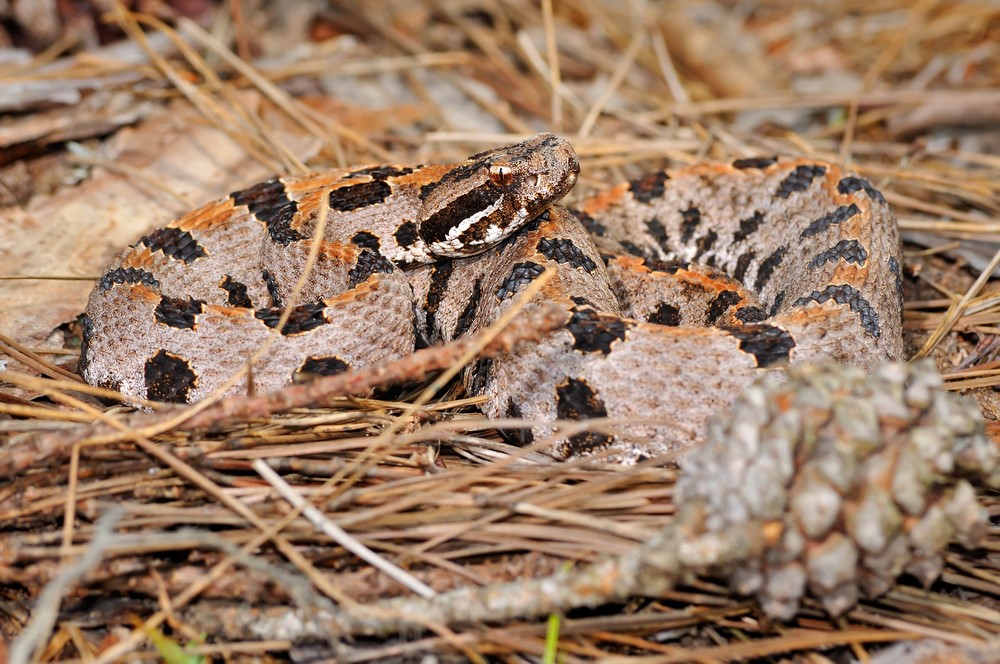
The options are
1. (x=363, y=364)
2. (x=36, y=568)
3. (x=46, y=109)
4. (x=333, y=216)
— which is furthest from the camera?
(x=46, y=109)

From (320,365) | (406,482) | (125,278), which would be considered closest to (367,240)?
(320,365)

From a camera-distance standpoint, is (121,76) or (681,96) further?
(681,96)

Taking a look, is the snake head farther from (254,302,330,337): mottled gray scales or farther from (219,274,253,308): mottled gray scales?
(219,274,253,308): mottled gray scales

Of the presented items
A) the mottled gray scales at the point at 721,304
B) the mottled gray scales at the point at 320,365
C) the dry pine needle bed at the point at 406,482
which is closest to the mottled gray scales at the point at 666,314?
the mottled gray scales at the point at 721,304

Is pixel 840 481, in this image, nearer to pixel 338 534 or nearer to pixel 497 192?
pixel 338 534

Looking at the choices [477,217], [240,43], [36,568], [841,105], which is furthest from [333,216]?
[841,105]

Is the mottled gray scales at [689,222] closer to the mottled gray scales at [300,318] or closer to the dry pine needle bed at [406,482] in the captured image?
the dry pine needle bed at [406,482]

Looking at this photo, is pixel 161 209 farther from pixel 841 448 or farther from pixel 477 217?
pixel 841 448
